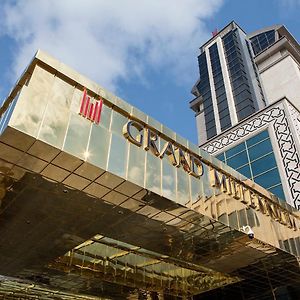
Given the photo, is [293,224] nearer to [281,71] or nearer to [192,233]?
[192,233]

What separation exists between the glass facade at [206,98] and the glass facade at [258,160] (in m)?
12.8

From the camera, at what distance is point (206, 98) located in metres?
40.4

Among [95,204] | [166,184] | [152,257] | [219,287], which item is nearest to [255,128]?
[219,287]

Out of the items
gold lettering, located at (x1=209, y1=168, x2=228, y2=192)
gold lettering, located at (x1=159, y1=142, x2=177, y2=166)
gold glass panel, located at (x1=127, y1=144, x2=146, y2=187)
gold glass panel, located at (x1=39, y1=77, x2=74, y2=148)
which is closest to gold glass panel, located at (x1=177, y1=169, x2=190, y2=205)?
gold lettering, located at (x1=159, y1=142, x2=177, y2=166)

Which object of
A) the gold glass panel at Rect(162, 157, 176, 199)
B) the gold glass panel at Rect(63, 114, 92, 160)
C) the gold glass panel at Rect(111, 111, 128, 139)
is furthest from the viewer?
the gold glass panel at Rect(162, 157, 176, 199)

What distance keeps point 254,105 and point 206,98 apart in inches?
244

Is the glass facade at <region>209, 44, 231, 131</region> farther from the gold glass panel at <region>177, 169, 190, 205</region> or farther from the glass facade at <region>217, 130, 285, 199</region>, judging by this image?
the gold glass panel at <region>177, 169, 190, 205</region>

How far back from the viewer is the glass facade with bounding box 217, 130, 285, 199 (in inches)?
823

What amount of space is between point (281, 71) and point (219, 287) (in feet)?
76.5

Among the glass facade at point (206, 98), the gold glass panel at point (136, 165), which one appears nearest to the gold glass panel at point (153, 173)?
the gold glass panel at point (136, 165)

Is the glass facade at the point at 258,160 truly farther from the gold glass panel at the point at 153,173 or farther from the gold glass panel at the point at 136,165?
the gold glass panel at the point at 136,165

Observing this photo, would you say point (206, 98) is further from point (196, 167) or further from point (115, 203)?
point (115, 203)

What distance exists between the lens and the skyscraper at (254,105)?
2117cm

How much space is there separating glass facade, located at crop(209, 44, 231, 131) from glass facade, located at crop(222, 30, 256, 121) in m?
1.04
